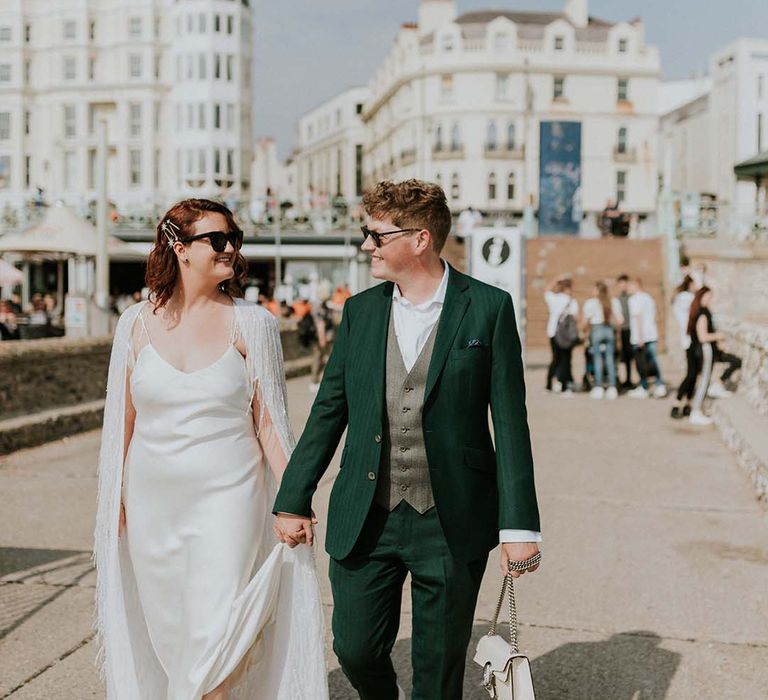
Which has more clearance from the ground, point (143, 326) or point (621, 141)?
point (621, 141)

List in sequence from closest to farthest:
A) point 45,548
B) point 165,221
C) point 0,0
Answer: point 165,221 < point 45,548 < point 0,0

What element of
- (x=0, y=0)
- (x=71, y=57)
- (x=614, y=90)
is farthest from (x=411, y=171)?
(x=0, y=0)

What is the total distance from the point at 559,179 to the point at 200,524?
120ft

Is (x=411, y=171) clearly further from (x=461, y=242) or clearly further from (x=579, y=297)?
(x=579, y=297)

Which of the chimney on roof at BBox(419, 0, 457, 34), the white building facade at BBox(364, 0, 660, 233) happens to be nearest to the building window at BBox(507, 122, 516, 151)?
the white building facade at BBox(364, 0, 660, 233)

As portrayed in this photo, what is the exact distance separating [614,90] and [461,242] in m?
46.2

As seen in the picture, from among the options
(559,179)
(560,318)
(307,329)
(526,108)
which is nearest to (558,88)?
(526,108)

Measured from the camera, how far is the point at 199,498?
11.6ft

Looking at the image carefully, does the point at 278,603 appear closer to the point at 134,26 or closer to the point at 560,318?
the point at 560,318

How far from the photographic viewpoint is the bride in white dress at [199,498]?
3516 mm

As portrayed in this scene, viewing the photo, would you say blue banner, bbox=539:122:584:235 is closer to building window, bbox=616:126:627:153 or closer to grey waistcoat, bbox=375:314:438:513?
grey waistcoat, bbox=375:314:438:513

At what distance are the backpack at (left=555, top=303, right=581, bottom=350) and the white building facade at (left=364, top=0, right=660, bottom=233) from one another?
59193 millimetres

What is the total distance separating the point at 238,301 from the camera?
378 cm

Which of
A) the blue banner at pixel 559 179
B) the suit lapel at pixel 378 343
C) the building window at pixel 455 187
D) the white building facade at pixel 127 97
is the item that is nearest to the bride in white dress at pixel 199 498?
the suit lapel at pixel 378 343
